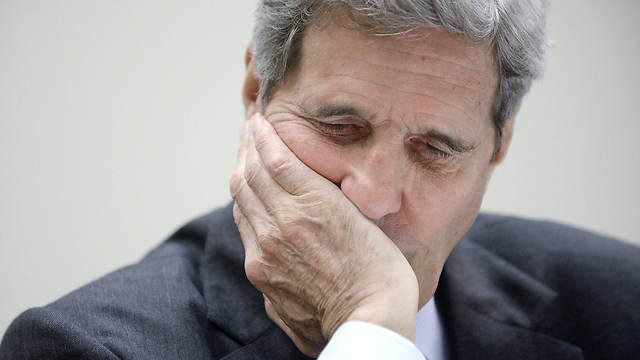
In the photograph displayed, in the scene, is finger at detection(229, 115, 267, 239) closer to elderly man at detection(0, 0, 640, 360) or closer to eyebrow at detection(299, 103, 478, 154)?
elderly man at detection(0, 0, 640, 360)

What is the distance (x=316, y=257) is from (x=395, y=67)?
0.55m

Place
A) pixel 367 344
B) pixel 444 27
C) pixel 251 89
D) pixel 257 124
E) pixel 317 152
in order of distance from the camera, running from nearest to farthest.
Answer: pixel 367 344, pixel 444 27, pixel 317 152, pixel 257 124, pixel 251 89

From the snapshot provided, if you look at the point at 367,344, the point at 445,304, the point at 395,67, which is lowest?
the point at 445,304

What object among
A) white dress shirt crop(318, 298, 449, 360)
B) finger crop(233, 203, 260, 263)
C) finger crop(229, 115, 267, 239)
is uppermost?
finger crop(229, 115, 267, 239)

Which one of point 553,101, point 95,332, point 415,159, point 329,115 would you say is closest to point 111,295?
point 95,332

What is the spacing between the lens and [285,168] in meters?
1.39

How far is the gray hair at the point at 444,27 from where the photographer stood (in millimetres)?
1313

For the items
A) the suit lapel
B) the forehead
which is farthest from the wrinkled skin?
the suit lapel

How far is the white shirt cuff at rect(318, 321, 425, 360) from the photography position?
1.16 m

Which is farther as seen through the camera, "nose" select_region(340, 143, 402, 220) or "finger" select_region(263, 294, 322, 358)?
"finger" select_region(263, 294, 322, 358)

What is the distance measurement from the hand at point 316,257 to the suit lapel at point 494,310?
28.6 inches

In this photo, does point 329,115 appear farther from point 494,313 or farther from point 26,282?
point 26,282

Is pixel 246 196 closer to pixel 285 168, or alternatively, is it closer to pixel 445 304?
pixel 285 168

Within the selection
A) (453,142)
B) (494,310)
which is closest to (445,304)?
(494,310)
